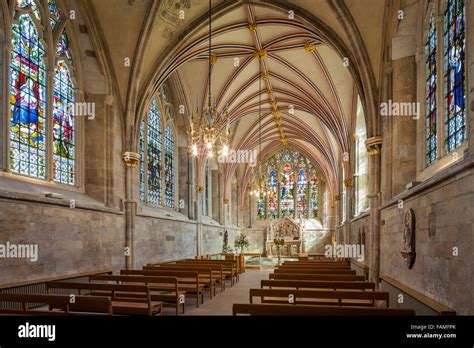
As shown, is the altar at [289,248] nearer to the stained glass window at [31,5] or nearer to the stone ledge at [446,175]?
the stone ledge at [446,175]

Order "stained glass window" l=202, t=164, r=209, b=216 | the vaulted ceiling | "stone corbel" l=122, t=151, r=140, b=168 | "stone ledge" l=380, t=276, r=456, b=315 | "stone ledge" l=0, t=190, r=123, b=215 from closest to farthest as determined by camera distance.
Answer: "stone ledge" l=380, t=276, r=456, b=315, "stone ledge" l=0, t=190, r=123, b=215, the vaulted ceiling, "stone corbel" l=122, t=151, r=140, b=168, "stained glass window" l=202, t=164, r=209, b=216

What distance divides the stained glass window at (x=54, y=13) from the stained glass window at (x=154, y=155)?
567 centimetres

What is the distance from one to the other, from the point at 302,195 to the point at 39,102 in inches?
1005

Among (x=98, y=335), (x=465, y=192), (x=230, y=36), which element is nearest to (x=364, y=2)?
(x=230, y=36)

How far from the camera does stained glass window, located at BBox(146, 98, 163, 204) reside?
1561 centimetres

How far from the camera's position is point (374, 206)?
1041 cm

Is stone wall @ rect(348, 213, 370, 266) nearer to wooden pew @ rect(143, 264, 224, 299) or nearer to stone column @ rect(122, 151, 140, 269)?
wooden pew @ rect(143, 264, 224, 299)

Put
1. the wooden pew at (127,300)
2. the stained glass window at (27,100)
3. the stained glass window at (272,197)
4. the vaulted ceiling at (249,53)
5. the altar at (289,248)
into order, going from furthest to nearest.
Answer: the stained glass window at (272,197) → the altar at (289,248) → the vaulted ceiling at (249,53) → the stained glass window at (27,100) → the wooden pew at (127,300)

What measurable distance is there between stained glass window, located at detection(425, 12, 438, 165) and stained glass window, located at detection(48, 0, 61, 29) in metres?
9.19

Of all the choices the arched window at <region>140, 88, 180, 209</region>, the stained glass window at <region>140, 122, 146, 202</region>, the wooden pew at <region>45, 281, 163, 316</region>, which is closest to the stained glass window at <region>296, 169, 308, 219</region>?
the arched window at <region>140, 88, 180, 209</region>

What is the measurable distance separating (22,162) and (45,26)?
12.2 ft

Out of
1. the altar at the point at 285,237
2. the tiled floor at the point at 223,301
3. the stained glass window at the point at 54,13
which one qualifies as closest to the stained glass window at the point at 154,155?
the tiled floor at the point at 223,301

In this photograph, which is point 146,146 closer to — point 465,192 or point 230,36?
point 230,36

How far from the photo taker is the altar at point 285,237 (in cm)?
2953
